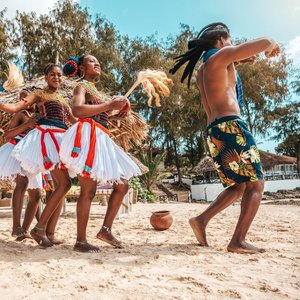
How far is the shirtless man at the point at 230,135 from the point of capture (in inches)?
112

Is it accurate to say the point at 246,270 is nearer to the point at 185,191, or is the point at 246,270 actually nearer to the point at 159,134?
the point at 185,191

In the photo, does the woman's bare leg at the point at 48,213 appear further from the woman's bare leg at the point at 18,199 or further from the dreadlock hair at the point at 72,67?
the dreadlock hair at the point at 72,67

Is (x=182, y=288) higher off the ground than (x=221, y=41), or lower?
lower

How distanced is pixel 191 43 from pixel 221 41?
0.94 ft

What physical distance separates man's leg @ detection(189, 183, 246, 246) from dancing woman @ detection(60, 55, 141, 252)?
2.41 ft

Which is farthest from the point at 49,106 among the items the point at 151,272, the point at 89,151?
the point at 151,272

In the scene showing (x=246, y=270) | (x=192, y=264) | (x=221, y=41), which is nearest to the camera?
(x=246, y=270)

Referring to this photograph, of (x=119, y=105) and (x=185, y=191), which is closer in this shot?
(x=119, y=105)

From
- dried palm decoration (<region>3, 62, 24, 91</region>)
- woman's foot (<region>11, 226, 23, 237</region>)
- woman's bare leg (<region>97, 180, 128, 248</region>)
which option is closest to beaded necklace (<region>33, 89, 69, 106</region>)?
woman's bare leg (<region>97, 180, 128, 248</region>)

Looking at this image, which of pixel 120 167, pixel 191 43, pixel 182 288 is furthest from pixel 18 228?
Result: pixel 191 43

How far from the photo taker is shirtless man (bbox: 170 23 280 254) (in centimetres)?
285

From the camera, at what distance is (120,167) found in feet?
9.98

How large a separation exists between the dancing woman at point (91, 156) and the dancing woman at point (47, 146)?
292 mm

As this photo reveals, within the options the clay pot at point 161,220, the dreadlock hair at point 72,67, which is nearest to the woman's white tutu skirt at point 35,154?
the dreadlock hair at point 72,67
